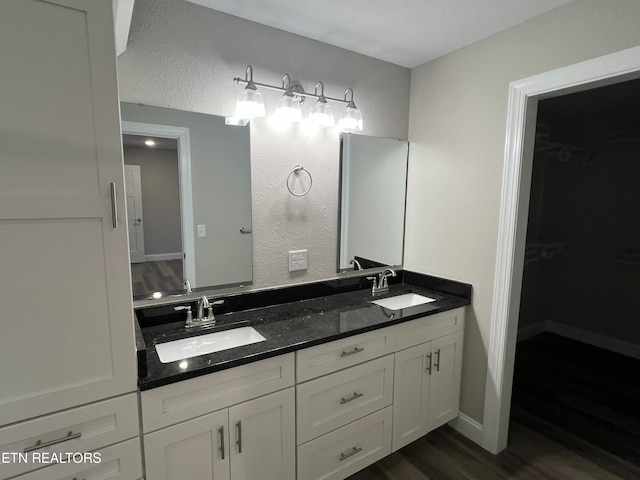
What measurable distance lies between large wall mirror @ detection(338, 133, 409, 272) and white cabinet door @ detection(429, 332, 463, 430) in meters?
0.67

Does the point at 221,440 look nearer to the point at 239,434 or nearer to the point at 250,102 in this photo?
the point at 239,434

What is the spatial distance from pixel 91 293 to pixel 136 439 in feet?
1.73

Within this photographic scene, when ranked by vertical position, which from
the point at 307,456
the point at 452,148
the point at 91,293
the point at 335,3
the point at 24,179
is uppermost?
the point at 335,3

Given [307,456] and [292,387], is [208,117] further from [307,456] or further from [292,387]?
[307,456]

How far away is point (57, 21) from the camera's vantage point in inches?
35.5

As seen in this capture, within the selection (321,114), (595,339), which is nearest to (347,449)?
(321,114)

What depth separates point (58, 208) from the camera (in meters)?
0.95

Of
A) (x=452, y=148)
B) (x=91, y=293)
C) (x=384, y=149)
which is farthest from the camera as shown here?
(x=384, y=149)

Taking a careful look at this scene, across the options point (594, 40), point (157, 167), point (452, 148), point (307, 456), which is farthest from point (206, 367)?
point (594, 40)

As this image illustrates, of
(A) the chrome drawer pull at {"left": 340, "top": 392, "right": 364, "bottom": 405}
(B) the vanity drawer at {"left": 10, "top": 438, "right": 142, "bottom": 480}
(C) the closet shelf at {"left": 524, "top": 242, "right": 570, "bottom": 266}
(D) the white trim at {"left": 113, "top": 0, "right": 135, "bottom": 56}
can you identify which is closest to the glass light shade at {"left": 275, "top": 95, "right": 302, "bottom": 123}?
(D) the white trim at {"left": 113, "top": 0, "right": 135, "bottom": 56}

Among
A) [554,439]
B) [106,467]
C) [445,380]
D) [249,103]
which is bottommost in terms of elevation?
[554,439]

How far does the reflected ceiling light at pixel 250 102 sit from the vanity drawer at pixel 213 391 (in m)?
1.15

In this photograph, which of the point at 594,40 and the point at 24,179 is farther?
the point at 594,40

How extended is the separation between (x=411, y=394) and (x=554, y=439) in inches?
40.4
